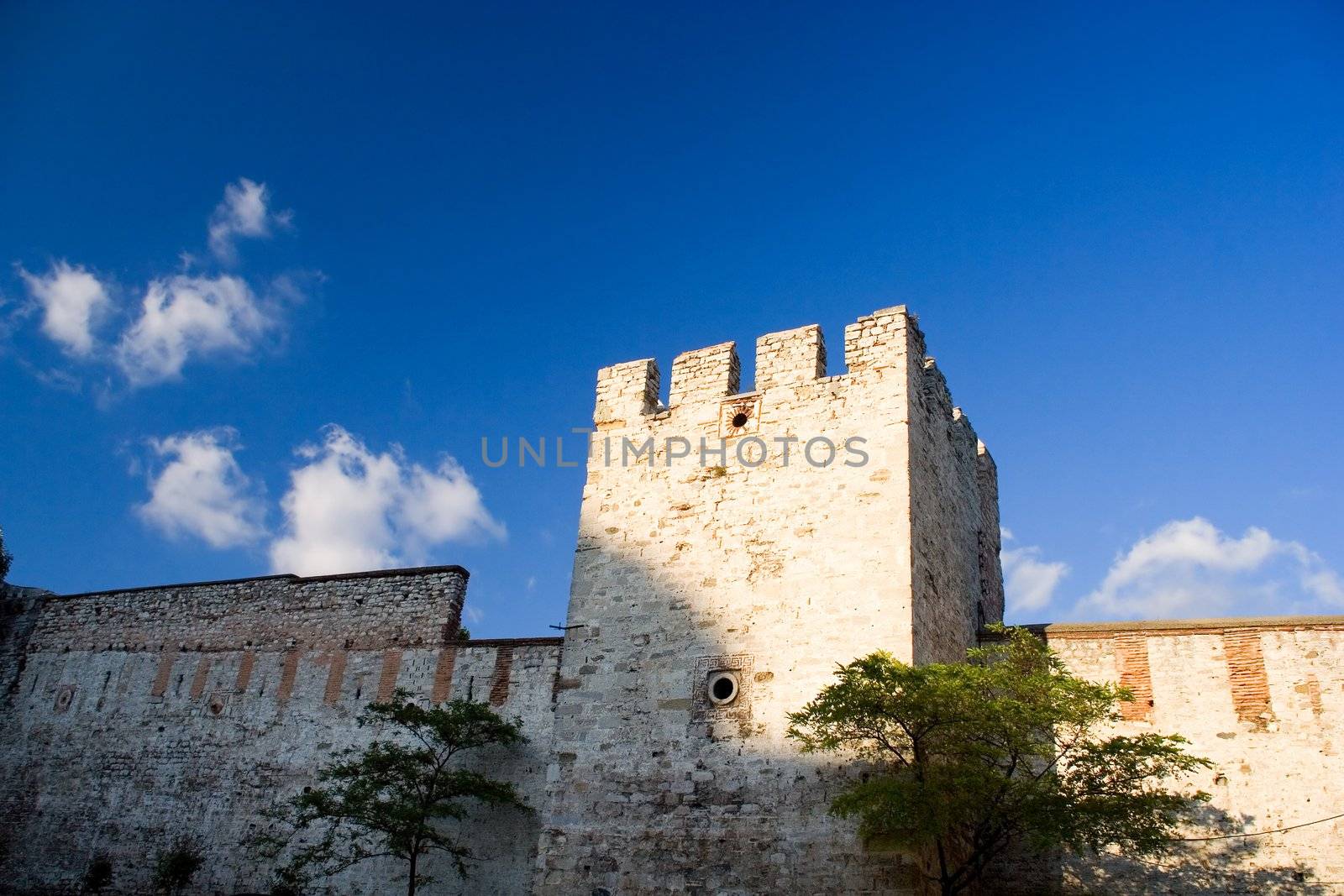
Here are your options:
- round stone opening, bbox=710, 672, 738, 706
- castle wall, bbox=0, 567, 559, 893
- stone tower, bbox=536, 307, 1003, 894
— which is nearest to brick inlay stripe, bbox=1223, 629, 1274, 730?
stone tower, bbox=536, 307, 1003, 894

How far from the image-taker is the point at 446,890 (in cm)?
1379

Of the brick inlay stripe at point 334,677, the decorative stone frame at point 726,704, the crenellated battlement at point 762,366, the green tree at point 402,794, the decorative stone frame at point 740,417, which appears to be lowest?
the green tree at point 402,794

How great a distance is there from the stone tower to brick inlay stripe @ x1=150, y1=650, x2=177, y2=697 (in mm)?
9497

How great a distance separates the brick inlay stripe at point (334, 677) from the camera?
16.1 metres

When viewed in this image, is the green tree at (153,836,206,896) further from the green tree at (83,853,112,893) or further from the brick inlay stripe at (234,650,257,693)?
the brick inlay stripe at (234,650,257,693)

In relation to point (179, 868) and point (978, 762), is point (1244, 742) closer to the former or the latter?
point (978, 762)

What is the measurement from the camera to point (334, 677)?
16.3 metres

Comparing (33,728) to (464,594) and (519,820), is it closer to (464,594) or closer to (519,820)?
(464,594)

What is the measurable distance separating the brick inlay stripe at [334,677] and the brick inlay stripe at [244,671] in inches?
67.1

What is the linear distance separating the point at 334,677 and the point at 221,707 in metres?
2.36

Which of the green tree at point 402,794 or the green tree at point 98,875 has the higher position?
the green tree at point 402,794

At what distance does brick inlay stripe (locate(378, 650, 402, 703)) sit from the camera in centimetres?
1574

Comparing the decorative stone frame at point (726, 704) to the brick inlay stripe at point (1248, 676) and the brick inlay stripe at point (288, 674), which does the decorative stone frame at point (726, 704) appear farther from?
the brick inlay stripe at point (288, 674)

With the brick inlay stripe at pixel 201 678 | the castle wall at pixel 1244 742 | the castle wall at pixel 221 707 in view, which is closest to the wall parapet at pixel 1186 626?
the castle wall at pixel 1244 742
